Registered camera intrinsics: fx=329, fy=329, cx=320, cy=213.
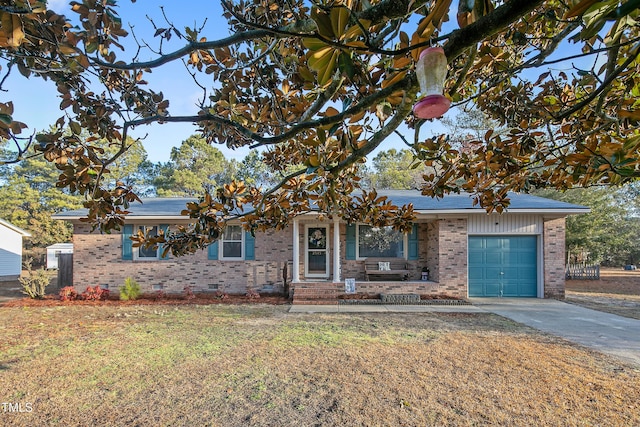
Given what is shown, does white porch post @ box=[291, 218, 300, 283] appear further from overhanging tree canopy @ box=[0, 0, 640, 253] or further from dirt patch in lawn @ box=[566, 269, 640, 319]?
dirt patch in lawn @ box=[566, 269, 640, 319]

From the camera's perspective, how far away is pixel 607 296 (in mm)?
11836

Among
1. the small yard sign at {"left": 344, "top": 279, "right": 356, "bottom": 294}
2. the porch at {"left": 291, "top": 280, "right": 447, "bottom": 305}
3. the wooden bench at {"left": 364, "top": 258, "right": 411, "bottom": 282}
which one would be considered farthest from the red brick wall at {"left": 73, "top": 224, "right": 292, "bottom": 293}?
the wooden bench at {"left": 364, "top": 258, "right": 411, "bottom": 282}

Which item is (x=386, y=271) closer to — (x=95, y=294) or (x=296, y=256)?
(x=296, y=256)

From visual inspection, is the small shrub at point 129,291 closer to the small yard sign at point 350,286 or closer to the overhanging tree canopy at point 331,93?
the small yard sign at point 350,286

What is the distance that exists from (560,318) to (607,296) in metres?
5.66

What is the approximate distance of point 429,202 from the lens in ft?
38.4

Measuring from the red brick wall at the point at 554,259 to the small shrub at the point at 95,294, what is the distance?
581 inches

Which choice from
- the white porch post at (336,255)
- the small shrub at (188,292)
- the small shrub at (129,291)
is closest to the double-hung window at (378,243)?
the white porch post at (336,255)

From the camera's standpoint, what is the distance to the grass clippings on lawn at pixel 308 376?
352 cm

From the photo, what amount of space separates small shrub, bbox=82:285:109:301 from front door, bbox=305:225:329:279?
22.6 ft

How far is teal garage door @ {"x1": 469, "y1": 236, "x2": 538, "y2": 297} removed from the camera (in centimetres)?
1120

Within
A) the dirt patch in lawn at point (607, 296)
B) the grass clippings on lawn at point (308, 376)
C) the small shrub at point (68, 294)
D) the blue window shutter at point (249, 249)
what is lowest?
the dirt patch in lawn at point (607, 296)

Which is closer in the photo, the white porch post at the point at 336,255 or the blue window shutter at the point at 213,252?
the white porch post at the point at 336,255

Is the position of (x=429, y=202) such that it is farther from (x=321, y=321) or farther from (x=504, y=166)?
(x=504, y=166)
